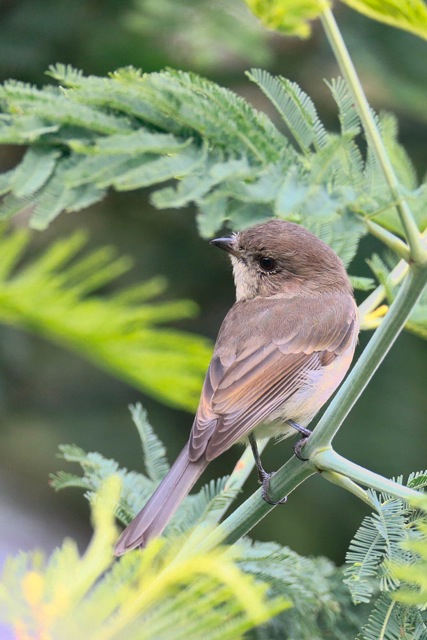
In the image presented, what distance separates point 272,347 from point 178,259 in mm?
1647

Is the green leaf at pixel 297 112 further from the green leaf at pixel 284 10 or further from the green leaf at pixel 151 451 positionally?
the green leaf at pixel 151 451

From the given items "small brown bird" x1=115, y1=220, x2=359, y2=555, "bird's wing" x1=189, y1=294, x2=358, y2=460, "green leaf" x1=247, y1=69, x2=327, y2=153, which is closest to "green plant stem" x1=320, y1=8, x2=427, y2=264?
"green leaf" x1=247, y1=69, x2=327, y2=153

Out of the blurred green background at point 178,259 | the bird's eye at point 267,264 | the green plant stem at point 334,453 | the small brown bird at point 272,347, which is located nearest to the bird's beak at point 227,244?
the small brown bird at point 272,347

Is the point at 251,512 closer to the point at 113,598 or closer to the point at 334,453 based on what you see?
the point at 334,453

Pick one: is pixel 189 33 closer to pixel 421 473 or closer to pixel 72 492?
pixel 421 473

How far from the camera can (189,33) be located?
3.99m

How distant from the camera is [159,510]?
2.30 meters

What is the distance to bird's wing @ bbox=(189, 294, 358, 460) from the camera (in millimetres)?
2986

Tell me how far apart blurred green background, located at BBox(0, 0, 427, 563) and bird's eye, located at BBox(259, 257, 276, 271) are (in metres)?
0.83

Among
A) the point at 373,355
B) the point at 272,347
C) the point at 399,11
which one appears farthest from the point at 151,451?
the point at 399,11

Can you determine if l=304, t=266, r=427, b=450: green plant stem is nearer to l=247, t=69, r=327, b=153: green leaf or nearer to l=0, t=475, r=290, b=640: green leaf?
l=247, t=69, r=327, b=153: green leaf

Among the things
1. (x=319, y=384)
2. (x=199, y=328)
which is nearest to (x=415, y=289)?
(x=319, y=384)

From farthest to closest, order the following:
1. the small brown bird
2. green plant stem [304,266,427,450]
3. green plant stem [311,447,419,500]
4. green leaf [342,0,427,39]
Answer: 1. the small brown bird
2. green plant stem [311,447,419,500]
3. green plant stem [304,266,427,450]
4. green leaf [342,0,427,39]

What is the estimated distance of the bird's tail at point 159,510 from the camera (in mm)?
A: 2189
